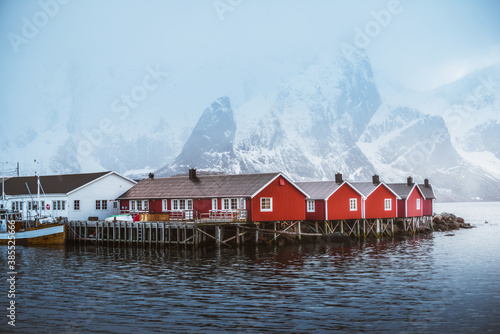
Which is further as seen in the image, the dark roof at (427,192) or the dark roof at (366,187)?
the dark roof at (427,192)

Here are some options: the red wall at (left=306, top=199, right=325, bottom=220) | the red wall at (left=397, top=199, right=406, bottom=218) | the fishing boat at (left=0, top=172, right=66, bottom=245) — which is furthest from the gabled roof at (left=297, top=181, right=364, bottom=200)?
the fishing boat at (left=0, top=172, right=66, bottom=245)

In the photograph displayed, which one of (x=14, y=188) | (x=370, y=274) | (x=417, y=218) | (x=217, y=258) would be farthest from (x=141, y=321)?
(x=417, y=218)

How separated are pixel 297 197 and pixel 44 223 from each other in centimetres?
2734

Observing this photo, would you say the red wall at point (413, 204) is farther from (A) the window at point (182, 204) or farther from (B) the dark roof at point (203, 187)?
(A) the window at point (182, 204)

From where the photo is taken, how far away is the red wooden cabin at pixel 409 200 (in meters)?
74.1

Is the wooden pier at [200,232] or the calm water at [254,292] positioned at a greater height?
the wooden pier at [200,232]

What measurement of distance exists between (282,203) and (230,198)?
534cm

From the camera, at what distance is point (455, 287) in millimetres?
32625

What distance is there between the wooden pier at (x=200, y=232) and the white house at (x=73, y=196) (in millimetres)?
3244

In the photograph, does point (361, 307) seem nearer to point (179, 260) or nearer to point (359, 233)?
point (179, 260)

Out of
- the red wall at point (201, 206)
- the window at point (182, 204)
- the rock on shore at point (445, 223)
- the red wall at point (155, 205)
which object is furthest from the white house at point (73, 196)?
the rock on shore at point (445, 223)

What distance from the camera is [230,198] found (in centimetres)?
5647

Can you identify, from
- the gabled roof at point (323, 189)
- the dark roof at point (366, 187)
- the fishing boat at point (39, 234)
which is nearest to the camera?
the fishing boat at point (39, 234)

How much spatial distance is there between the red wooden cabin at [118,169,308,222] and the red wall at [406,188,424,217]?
20711 mm
